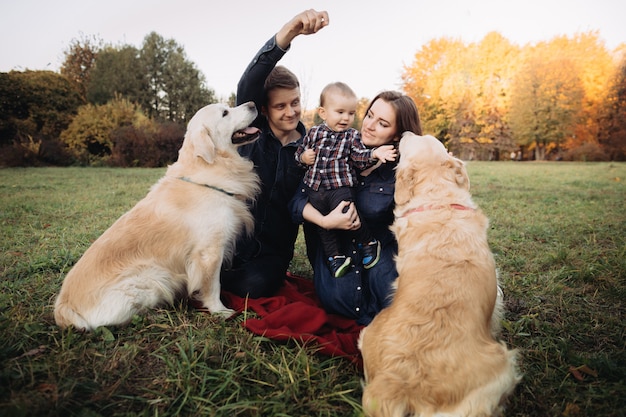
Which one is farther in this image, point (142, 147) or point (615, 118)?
point (615, 118)

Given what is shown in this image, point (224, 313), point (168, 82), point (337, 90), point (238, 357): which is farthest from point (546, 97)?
point (238, 357)

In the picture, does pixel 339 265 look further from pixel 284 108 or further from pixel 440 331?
pixel 284 108

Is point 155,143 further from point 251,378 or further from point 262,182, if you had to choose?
point 251,378

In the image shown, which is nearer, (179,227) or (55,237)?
(179,227)

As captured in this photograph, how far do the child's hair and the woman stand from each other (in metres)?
0.84

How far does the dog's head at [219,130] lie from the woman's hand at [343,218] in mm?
1124

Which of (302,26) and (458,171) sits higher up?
(302,26)

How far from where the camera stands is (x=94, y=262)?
2566mm

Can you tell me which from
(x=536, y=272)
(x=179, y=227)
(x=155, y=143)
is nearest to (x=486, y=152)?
(x=155, y=143)

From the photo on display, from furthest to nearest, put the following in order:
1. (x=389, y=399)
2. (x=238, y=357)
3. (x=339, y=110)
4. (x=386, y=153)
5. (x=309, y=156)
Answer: (x=339, y=110) → (x=309, y=156) → (x=386, y=153) → (x=238, y=357) → (x=389, y=399)

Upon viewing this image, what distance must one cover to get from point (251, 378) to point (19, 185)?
10.9 meters

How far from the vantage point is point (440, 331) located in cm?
170

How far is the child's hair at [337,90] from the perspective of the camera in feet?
13.0

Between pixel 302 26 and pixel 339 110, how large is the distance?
1156mm
